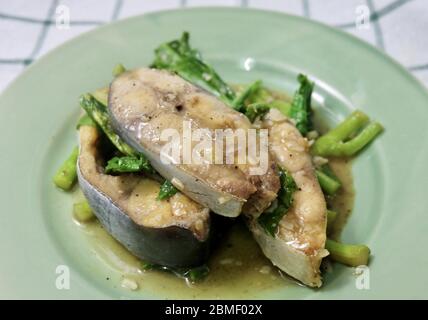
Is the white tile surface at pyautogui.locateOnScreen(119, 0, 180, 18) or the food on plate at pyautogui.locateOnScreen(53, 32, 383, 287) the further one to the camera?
the white tile surface at pyautogui.locateOnScreen(119, 0, 180, 18)

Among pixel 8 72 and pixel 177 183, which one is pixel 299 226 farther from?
pixel 8 72

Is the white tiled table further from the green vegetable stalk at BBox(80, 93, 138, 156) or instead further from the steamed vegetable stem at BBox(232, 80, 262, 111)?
the steamed vegetable stem at BBox(232, 80, 262, 111)

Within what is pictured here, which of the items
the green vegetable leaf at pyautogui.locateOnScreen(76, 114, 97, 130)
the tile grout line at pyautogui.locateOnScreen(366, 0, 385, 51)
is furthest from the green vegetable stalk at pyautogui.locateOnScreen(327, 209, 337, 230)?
the tile grout line at pyautogui.locateOnScreen(366, 0, 385, 51)

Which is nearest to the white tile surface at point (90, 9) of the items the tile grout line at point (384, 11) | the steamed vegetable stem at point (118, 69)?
the steamed vegetable stem at point (118, 69)

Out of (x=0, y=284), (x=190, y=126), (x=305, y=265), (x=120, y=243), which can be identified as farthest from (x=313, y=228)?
(x=0, y=284)

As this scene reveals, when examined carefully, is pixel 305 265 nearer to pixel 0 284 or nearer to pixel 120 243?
pixel 120 243

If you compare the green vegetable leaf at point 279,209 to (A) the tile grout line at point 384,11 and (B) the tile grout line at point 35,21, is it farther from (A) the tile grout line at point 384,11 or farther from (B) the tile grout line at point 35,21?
(B) the tile grout line at point 35,21
